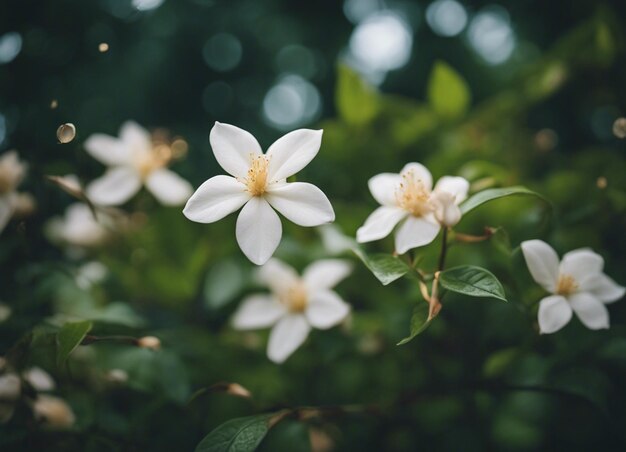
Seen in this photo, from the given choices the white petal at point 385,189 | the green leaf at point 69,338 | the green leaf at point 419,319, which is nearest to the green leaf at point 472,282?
the green leaf at point 419,319

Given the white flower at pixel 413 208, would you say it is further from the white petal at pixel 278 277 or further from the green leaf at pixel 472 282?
the white petal at pixel 278 277

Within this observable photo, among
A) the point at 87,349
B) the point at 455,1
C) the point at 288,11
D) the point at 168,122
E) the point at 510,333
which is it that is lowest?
the point at 87,349

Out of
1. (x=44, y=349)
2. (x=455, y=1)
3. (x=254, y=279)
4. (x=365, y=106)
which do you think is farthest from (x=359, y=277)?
(x=455, y=1)

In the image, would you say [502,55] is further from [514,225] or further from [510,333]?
[510,333]

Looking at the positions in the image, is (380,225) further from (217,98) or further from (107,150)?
(217,98)

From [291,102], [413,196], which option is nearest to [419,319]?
[413,196]

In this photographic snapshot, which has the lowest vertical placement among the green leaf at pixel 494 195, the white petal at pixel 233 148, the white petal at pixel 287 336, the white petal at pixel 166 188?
the white petal at pixel 287 336

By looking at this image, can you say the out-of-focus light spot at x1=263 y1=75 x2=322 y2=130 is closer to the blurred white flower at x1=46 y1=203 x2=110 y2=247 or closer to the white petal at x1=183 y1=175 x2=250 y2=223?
the blurred white flower at x1=46 y1=203 x2=110 y2=247
